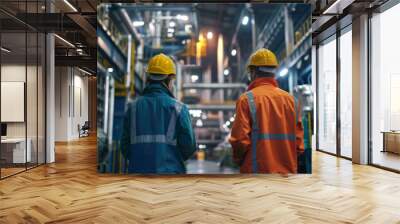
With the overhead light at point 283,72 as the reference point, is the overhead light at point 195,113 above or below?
below

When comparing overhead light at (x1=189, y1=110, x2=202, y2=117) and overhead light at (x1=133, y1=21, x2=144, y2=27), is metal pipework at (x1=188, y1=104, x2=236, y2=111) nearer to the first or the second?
overhead light at (x1=189, y1=110, x2=202, y2=117)

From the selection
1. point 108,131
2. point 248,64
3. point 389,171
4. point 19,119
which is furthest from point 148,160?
point 389,171

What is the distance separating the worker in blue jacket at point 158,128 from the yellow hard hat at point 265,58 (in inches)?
49.8

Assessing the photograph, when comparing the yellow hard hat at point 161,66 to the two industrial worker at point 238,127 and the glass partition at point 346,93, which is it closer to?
the two industrial worker at point 238,127

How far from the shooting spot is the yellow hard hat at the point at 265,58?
19.5ft

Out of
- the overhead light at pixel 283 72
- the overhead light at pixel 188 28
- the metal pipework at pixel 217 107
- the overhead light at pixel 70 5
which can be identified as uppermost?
the overhead light at pixel 70 5

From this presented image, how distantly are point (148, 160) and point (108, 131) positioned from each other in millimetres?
775

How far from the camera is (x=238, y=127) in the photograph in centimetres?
585

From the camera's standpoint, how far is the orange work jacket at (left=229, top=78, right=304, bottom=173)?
587cm

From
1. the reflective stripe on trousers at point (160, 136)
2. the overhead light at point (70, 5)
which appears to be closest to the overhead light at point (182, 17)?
the reflective stripe on trousers at point (160, 136)

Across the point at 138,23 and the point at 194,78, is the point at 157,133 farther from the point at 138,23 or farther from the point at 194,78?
the point at 138,23

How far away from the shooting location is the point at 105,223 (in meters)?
3.64

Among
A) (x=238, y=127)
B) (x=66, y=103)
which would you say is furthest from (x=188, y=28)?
(x=66, y=103)

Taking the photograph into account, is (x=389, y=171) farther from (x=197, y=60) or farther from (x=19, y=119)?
(x=19, y=119)
